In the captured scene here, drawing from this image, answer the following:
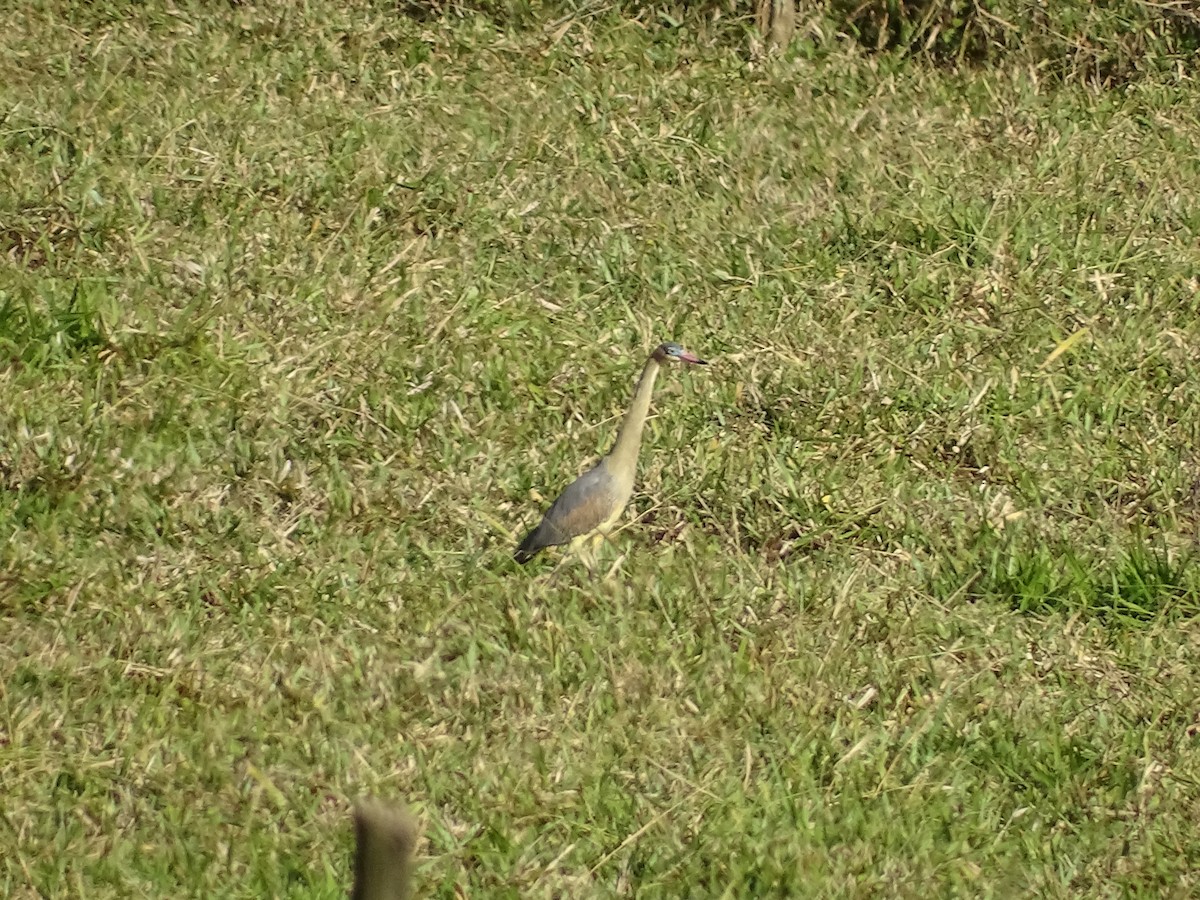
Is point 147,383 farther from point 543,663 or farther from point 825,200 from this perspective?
point 825,200

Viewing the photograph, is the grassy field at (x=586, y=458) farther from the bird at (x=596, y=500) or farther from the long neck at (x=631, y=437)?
the long neck at (x=631, y=437)

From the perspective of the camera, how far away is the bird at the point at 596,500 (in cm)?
467

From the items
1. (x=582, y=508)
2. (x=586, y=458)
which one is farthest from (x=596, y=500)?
(x=586, y=458)

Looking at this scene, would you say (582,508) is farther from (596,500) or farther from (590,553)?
(590,553)

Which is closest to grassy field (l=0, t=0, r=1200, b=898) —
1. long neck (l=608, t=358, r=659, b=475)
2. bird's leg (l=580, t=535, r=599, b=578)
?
bird's leg (l=580, t=535, r=599, b=578)

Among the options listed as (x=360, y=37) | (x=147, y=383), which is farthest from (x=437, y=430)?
(x=360, y=37)

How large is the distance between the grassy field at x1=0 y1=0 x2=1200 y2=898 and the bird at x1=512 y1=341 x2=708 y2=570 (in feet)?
0.33

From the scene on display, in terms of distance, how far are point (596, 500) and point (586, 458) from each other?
61cm

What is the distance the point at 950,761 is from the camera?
4.13m

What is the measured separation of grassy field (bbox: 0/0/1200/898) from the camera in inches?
154

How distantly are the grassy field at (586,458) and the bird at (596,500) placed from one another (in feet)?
0.33

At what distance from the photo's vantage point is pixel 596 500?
15.4ft

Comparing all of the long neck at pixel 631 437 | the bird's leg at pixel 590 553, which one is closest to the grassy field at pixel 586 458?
the bird's leg at pixel 590 553

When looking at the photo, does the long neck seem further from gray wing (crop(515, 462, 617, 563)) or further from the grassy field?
the grassy field
